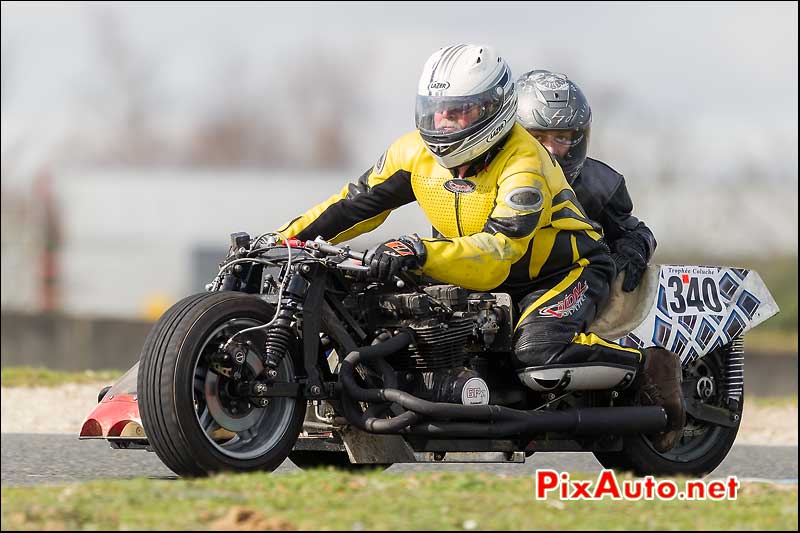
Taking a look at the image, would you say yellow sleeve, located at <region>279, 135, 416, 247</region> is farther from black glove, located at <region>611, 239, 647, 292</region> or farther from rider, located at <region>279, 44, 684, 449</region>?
black glove, located at <region>611, 239, 647, 292</region>

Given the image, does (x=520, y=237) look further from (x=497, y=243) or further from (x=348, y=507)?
(x=348, y=507)

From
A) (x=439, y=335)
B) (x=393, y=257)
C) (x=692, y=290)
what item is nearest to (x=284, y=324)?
(x=393, y=257)

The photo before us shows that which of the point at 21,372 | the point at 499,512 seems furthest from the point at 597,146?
the point at 499,512

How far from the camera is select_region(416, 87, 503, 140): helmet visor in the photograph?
7.98 m

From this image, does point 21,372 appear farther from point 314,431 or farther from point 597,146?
point 597,146

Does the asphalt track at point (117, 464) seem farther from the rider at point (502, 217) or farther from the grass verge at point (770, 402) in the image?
the grass verge at point (770, 402)

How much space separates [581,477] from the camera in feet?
24.3

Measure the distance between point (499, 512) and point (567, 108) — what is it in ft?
13.6

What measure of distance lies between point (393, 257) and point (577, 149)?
2.55 m

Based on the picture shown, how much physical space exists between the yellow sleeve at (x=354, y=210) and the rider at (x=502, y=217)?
0.03 meters

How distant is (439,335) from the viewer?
7.81m

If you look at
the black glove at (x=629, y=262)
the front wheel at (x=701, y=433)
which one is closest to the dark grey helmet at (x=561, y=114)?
the black glove at (x=629, y=262)

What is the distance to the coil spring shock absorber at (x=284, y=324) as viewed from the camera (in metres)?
7.25

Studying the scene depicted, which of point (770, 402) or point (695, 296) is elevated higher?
point (695, 296)
